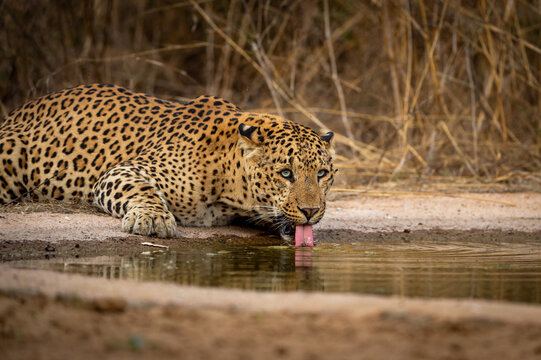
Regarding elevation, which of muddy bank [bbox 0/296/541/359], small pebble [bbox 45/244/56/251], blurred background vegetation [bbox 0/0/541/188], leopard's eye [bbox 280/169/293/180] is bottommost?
muddy bank [bbox 0/296/541/359]

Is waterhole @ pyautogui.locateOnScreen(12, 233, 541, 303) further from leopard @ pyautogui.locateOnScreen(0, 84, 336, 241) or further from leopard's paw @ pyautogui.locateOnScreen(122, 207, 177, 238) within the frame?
leopard @ pyautogui.locateOnScreen(0, 84, 336, 241)

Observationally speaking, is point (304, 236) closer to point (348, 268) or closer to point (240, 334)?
point (348, 268)

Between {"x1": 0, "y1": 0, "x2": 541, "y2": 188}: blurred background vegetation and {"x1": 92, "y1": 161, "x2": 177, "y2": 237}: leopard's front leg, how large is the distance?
78.9 inches

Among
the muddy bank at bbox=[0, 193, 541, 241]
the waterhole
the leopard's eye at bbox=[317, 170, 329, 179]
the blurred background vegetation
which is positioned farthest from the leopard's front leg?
the blurred background vegetation

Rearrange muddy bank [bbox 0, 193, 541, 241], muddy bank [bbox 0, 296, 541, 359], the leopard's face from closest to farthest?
muddy bank [bbox 0, 296, 541, 359], muddy bank [bbox 0, 193, 541, 241], the leopard's face

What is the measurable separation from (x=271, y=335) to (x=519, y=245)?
3556 mm

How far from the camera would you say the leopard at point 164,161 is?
19.5 feet

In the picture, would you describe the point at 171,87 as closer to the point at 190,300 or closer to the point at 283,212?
the point at 283,212

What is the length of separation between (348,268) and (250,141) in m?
1.84

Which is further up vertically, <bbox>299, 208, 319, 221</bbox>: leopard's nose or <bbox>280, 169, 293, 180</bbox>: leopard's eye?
<bbox>280, 169, 293, 180</bbox>: leopard's eye

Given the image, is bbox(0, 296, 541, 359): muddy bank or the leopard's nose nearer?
bbox(0, 296, 541, 359): muddy bank

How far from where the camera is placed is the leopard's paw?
575cm

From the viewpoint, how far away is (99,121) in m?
7.21

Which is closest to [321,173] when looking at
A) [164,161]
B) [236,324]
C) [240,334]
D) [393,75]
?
[164,161]
